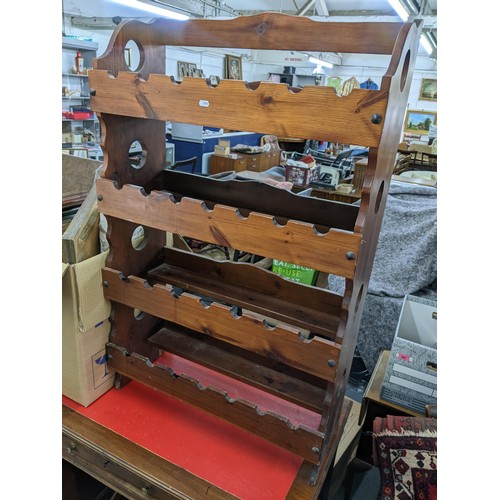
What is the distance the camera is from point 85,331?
115 cm

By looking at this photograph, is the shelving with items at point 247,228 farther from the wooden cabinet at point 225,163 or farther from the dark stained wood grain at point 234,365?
the wooden cabinet at point 225,163

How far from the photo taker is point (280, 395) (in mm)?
1136

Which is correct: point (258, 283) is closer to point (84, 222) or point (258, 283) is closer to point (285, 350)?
point (285, 350)

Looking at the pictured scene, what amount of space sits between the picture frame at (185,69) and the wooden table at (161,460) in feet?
32.4

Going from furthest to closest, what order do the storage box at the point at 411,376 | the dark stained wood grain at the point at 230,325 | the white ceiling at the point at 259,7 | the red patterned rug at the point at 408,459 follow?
the white ceiling at the point at 259,7
the storage box at the point at 411,376
the red patterned rug at the point at 408,459
the dark stained wood grain at the point at 230,325

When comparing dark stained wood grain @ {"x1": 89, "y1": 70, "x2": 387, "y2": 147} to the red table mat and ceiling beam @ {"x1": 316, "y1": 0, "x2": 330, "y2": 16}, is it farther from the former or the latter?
ceiling beam @ {"x1": 316, "y1": 0, "x2": 330, "y2": 16}

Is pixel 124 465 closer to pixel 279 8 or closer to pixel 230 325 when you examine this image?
pixel 230 325

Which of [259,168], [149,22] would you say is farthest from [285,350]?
[259,168]

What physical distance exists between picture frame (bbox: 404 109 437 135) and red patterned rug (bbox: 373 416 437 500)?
11.2 metres

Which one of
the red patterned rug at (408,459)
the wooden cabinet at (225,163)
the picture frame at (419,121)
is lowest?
the red patterned rug at (408,459)

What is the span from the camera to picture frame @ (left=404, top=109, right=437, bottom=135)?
11.1 metres

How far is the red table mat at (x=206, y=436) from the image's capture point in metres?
1.04

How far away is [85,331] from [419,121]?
39.5 feet

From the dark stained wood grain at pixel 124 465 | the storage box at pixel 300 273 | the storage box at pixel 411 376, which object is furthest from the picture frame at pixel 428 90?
the dark stained wood grain at pixel 124 465
